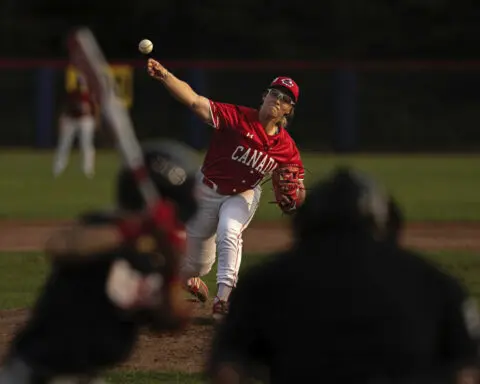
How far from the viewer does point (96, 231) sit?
4195mm

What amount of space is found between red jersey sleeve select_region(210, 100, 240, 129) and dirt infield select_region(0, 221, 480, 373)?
142cm

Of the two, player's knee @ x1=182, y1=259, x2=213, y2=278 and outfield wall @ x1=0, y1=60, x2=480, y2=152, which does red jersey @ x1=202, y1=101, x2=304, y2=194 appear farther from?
outfield wall @ x1=0, y1=60, x2=480, y2=152

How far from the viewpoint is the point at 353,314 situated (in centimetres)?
377

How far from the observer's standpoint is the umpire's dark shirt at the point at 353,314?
377 cm

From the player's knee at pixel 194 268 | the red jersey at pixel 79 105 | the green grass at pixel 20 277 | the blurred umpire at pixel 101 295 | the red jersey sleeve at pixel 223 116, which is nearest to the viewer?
the blurred umpire at pixel 101 295

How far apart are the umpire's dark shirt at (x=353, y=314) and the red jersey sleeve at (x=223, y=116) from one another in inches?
226

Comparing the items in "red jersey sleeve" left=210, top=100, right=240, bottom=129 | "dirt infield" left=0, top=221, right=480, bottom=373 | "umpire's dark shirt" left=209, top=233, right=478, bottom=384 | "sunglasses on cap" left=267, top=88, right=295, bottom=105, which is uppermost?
"sunglasses on cap" left=267, top=88, right=295, bottom=105

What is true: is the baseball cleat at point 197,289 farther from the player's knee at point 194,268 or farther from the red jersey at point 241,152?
the red jersey at point 241,152

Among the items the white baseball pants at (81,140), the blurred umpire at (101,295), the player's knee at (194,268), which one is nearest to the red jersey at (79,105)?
the white baseball pants at (81,140)

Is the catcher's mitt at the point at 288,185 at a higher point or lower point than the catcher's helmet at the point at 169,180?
lower

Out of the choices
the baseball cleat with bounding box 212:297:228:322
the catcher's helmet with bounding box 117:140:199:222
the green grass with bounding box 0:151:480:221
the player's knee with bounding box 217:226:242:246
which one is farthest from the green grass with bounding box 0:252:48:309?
the catcher's helmet with bounding box 117:140:199:222

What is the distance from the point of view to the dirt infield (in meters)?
8.30

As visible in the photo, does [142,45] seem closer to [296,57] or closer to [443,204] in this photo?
[443,204]

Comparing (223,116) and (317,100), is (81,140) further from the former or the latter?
(223,116)
